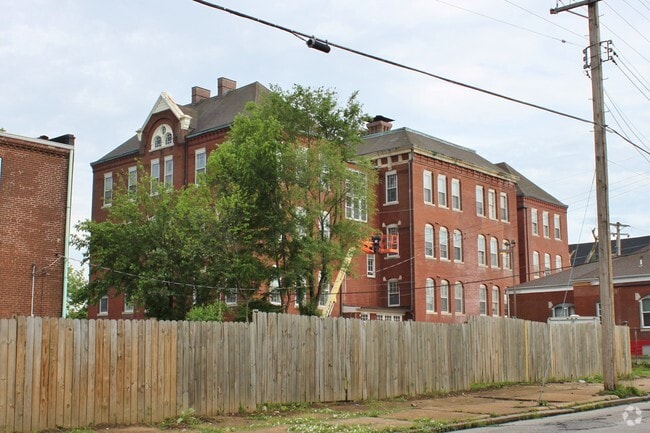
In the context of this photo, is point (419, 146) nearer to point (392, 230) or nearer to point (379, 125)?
point (392, 230)

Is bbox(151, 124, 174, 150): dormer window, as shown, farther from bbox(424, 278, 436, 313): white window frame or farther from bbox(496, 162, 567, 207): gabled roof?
bbox(496, 162, 567, 207): gabled roof

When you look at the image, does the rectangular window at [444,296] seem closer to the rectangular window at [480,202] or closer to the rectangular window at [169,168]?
the rectangular window at [480,202]

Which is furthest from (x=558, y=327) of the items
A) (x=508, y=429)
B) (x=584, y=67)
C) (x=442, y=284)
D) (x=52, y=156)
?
(x=442, y=284)

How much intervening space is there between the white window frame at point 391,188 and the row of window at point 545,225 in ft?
55.1

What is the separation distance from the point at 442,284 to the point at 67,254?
3126 centimetres

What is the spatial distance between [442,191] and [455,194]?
1533 mm

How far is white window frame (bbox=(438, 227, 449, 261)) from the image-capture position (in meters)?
53.1

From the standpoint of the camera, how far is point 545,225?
217 ft

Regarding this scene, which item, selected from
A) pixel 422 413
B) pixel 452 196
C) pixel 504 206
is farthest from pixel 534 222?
pixel 422 413

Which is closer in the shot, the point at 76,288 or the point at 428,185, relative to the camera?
the point at 428,185

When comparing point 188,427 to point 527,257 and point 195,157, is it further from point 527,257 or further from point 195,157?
point 527,257

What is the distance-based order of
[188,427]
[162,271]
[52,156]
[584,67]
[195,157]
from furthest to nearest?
[195,157]
[162,271]
[52,156]
[584,67]
[188,427]

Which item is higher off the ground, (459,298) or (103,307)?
(459,298)

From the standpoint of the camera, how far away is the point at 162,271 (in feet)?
109
